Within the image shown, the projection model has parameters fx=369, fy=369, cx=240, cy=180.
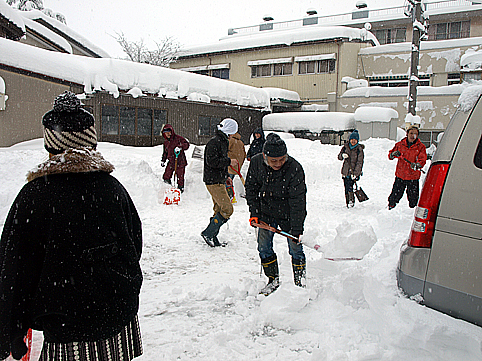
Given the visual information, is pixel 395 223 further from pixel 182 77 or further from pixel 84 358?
pixel 182 77

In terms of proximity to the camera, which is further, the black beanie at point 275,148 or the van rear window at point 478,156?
the black beanie at point 275,148

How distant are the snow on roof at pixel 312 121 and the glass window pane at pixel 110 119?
30.1ft

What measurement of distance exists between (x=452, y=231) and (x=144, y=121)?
1507 cm

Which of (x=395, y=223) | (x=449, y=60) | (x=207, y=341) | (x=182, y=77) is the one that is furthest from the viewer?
(x=449, y=60)

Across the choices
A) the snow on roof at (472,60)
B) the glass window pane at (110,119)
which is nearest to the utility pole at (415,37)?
the snow on roof at (472,60)

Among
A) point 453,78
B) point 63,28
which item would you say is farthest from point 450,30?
point 63,28

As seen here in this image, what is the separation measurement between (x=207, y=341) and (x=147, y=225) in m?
3.79

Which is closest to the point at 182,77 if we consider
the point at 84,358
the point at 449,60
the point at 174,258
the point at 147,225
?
the point at 147,225

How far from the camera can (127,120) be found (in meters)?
15.4

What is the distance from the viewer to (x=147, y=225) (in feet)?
21.1

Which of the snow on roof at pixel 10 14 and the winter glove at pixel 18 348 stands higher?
the snow on roof at pixel 10 14

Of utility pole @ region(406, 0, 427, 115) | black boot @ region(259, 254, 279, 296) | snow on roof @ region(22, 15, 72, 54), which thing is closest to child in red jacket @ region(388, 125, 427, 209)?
black boot @ region(259, 254, 279, 296)

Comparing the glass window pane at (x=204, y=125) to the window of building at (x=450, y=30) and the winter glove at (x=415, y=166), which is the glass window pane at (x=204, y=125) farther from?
the window of building at (x=450, y=30)

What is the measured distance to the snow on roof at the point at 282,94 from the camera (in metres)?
22.0
